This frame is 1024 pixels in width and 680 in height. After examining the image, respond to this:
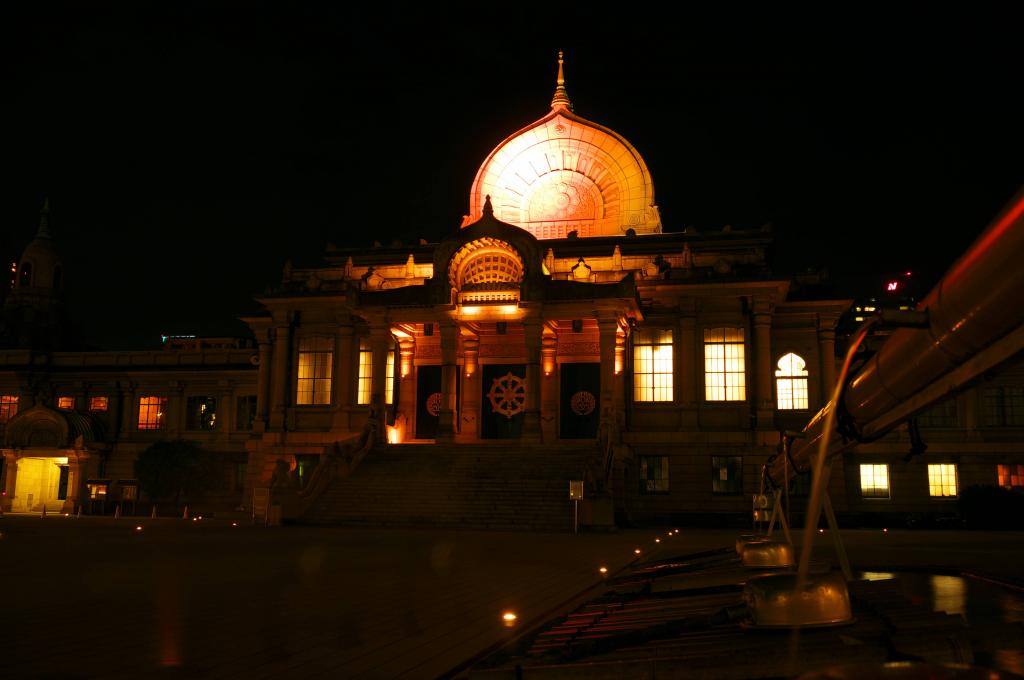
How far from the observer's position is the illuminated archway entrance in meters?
51.5

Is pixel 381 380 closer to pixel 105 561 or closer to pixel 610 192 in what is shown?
pixel 610 192

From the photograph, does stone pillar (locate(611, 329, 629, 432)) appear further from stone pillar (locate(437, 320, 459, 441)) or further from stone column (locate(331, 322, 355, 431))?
stone column (locate(331, 322, 355, 431))

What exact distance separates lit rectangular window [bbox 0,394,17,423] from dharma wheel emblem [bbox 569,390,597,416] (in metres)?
35.7

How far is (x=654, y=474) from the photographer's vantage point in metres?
40.2

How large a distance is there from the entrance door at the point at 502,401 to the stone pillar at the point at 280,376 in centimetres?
985

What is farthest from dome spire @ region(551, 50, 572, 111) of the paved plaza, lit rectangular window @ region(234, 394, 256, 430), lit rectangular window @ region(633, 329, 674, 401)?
the paved plaza

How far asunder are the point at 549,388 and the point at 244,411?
22682mm

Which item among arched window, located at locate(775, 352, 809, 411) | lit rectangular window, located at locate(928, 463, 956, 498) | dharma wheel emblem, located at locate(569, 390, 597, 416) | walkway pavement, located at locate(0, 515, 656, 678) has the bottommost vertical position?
walkway pavement, located at locate(0, 515, 656, 678)

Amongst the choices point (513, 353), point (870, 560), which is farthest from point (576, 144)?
point (870, 560)

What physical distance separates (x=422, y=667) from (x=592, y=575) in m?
8.30

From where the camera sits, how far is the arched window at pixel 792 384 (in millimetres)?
41656

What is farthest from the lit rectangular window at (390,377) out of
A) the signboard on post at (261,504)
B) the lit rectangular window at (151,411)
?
the lit rectangular window at (151,411)

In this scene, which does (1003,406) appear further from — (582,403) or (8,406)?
(8,406)

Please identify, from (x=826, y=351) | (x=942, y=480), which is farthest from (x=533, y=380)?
(x=942, y=480)
